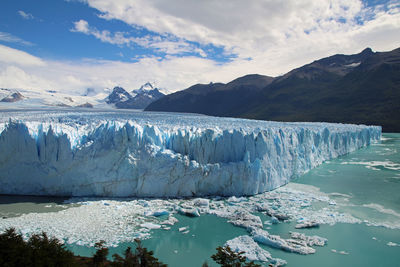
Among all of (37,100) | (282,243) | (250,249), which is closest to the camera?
(250,249)

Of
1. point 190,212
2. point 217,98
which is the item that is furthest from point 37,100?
point 190,212

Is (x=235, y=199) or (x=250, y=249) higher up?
(x=235, y=199)

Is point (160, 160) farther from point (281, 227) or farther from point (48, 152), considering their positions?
point (281, 227)

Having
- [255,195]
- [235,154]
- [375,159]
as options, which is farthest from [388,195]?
[375,159]

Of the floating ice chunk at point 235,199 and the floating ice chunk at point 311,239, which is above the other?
the floating ice chunk at point 235,199

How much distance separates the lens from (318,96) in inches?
2472

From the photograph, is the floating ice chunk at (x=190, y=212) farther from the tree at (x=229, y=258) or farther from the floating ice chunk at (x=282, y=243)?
the tree at (x=229, y=258)

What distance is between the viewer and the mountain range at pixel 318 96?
5006cm

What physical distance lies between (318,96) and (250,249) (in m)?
61.0

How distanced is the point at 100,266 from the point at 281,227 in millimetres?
6717

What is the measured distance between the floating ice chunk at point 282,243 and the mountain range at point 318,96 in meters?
45.3

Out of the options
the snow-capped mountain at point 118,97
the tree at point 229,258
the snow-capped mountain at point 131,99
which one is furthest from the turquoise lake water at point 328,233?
the snow-capped mountain at point 118,97

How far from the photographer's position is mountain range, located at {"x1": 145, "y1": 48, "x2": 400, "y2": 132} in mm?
50062

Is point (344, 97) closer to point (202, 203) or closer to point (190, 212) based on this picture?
point (202, 203)
